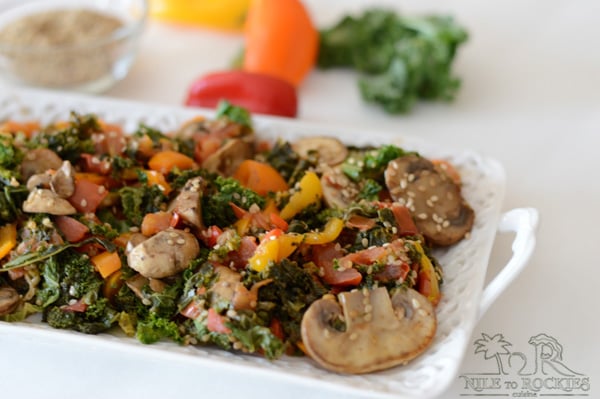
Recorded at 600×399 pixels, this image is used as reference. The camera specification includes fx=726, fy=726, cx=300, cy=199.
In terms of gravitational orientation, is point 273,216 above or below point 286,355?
above

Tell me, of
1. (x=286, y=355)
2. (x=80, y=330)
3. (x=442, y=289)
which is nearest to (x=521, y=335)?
(x=442, y=289)

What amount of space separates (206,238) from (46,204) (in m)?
0.74

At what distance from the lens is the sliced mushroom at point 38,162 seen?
3.57 meters

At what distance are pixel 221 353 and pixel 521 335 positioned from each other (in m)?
1.43

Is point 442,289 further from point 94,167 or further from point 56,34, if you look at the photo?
point 56,34

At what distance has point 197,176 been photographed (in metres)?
3.58

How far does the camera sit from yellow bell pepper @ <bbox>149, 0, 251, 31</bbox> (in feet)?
20.1

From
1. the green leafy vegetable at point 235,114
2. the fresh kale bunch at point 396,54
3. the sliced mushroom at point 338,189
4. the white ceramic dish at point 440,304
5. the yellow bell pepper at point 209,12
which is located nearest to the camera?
the white ceramic dish at point 440,304

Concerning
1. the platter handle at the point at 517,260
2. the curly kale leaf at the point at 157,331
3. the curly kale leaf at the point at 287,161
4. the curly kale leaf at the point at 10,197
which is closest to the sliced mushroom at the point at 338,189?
the curly kale leaf at the point at 287,161

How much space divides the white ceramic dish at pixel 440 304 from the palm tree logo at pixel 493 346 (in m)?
0.26

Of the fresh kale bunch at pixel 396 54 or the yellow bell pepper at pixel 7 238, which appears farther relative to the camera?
the fresh kale bunch at pixel 396 54

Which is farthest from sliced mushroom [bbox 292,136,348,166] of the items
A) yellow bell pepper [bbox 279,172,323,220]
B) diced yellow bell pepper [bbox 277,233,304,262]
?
diced yellow bell pepper [bbox 277,233,304,262]

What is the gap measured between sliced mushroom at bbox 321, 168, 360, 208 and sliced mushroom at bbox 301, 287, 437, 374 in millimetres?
638

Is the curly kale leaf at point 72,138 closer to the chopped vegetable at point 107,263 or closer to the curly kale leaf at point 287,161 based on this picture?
the chopped vegetable at point 107,263
